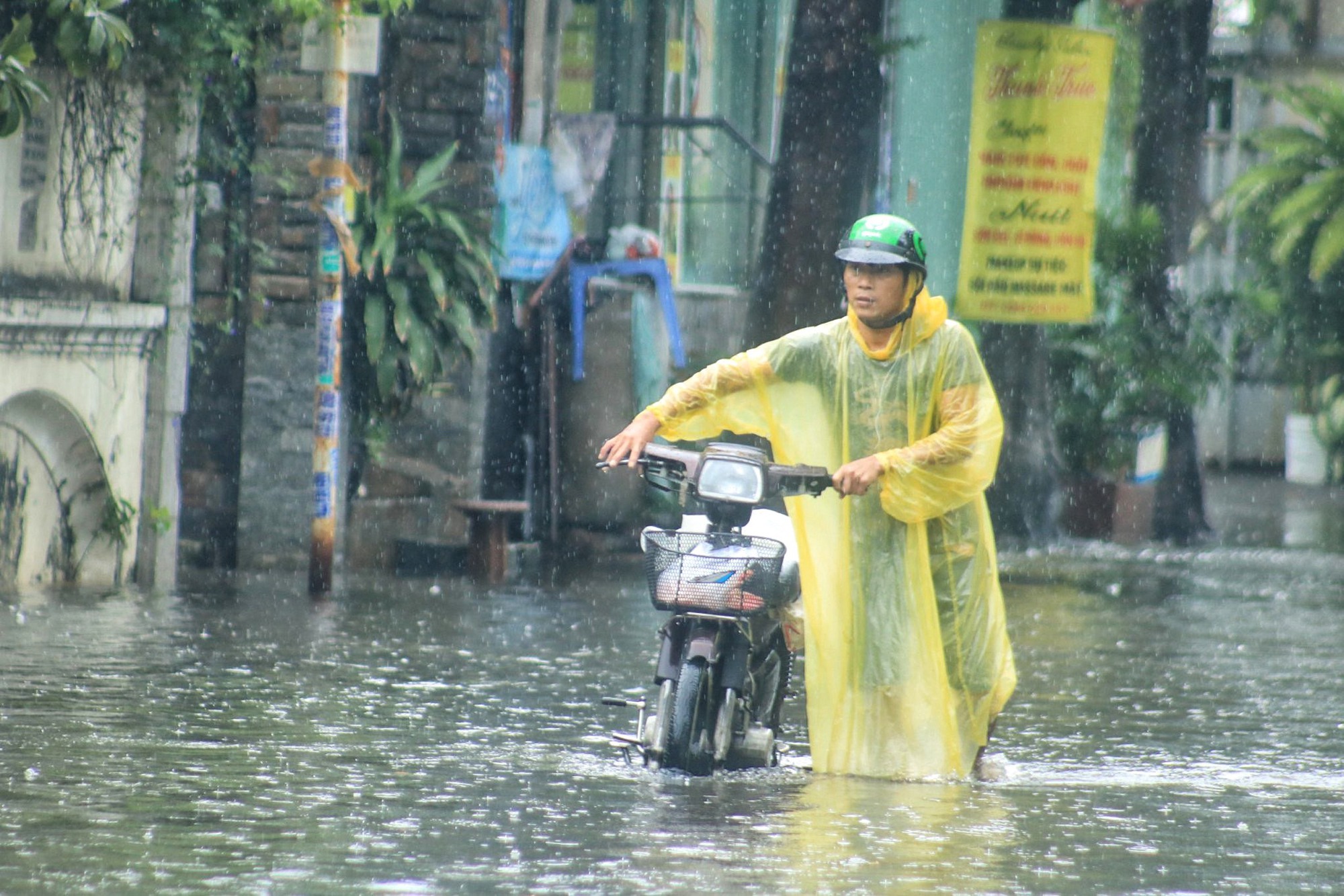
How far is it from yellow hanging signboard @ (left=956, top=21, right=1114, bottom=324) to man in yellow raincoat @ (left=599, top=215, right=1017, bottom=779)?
9.04 m

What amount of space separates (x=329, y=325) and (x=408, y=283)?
1.66m

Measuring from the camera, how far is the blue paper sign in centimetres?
1712

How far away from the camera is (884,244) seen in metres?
7.32

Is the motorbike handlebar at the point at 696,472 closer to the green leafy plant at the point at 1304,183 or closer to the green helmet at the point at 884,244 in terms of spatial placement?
the green helmet at the point at 884,244

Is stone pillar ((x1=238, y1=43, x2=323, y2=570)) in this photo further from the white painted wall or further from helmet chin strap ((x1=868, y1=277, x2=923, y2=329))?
helmet chin strap ((x1=868, y1=277, x2=923, y2=329))

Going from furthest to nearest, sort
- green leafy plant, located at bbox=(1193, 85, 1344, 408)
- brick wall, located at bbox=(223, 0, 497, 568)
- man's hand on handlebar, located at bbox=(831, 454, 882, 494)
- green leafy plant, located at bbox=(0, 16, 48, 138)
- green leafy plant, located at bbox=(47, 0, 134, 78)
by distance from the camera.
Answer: green leafy plant, located at bbox=(1193, 85, 1344, 408) → brick wall, located at bbox=(223, 0, 497, 568) → green leafy plant, located at bbox=(47, 0, 134, 78) → green leafy plant, located at bbox=(0, 16, 48, 138) → man's hand on handlebar, located at bbox=(831, 454, 882, 494)

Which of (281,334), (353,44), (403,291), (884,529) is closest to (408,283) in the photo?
(403,291)

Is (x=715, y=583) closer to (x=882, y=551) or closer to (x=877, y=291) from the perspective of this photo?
(x=882, y=551)

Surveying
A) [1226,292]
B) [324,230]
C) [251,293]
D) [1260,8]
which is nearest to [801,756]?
[324,230]

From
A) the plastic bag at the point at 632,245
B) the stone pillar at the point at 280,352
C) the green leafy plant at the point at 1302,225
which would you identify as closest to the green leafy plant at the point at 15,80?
the stone pillar at the point at 280,352

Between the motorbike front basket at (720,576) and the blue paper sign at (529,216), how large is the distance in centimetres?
989

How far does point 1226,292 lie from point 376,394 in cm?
1064

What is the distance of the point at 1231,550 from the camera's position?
19.8 meters

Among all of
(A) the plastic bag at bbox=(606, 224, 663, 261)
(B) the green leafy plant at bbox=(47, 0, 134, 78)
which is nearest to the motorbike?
(B) the green leafy plant at bbox=(47, 0, 134, 78)
